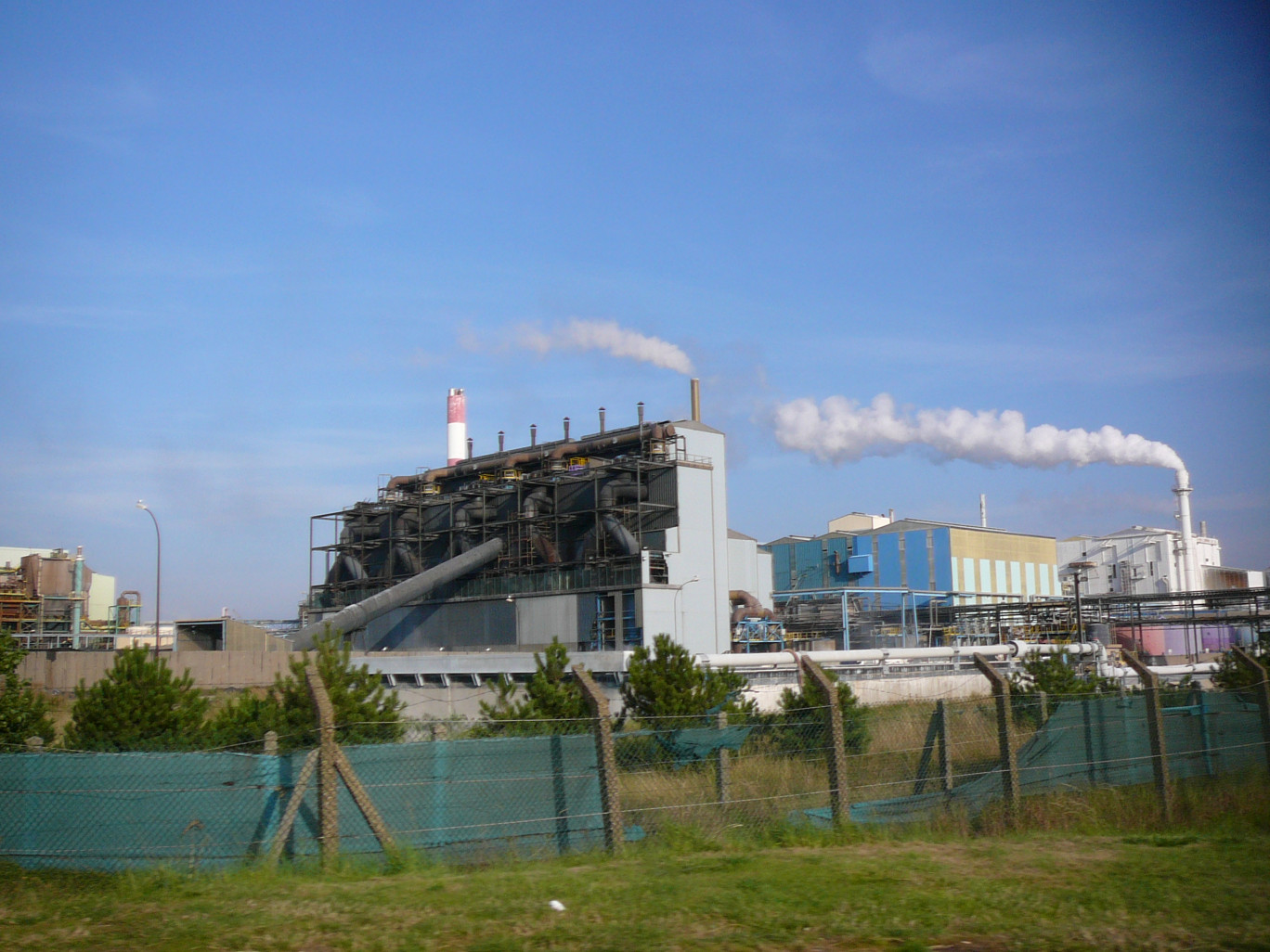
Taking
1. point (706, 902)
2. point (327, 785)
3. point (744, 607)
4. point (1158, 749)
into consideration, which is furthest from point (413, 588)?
point (706, 902)

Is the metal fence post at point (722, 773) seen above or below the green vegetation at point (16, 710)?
below

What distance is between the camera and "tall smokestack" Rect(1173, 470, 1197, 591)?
63.7 m

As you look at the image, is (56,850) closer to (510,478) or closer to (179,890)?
(179,890)

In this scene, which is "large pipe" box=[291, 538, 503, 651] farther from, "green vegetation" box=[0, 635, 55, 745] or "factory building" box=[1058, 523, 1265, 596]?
"factory building" box=[1058, 523, 1265, 596]

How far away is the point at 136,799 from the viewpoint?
8.79 m

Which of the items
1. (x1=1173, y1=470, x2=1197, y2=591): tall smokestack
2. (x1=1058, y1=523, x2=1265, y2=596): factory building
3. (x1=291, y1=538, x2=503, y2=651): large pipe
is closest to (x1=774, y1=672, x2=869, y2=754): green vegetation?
(x1=291, y1=538, x2=503, y2=651): large pipe

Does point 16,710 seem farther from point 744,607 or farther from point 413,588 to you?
point 744,607

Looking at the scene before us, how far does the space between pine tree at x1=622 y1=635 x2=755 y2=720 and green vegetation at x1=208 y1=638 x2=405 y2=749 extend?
485cm

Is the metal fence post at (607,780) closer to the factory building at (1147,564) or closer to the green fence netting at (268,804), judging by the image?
the green fence netting at (268,804)

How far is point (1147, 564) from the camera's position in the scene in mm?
76312

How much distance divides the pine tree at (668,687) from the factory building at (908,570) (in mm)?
39537

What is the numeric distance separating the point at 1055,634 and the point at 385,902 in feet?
178

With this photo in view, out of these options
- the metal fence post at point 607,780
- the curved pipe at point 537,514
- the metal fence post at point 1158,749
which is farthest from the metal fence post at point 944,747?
the curved pipe at point 537,514

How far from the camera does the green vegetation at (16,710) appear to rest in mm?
13938
